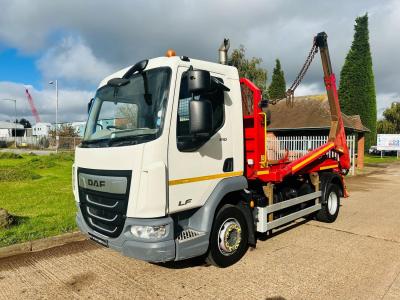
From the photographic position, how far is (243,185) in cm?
495

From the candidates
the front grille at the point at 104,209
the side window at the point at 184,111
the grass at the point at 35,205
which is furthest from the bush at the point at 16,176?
the side window at the point at 184,111

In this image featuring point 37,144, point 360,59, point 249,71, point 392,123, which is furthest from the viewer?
point 392,123

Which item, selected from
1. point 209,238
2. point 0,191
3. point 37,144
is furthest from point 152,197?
point 37,144

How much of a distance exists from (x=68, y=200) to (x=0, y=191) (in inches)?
122

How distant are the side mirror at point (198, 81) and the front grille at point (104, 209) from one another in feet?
4.15

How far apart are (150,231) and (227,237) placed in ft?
4.27

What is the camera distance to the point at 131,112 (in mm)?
→ 4340

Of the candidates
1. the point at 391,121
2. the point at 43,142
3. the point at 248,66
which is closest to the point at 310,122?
the point at 248,66

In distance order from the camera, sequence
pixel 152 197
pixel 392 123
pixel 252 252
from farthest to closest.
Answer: pixel 392 123, pixel 252 252, pixel 152 197

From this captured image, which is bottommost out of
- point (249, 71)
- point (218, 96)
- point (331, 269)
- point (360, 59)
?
point (331, 269)

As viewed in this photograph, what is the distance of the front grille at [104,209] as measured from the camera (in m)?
4.01

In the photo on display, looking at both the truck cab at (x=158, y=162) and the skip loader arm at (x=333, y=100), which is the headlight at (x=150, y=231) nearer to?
the truck cab at (x=158, y=162)

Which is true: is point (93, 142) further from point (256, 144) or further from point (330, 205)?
point (330, 205)

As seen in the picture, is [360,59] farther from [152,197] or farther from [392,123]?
[152,197]
